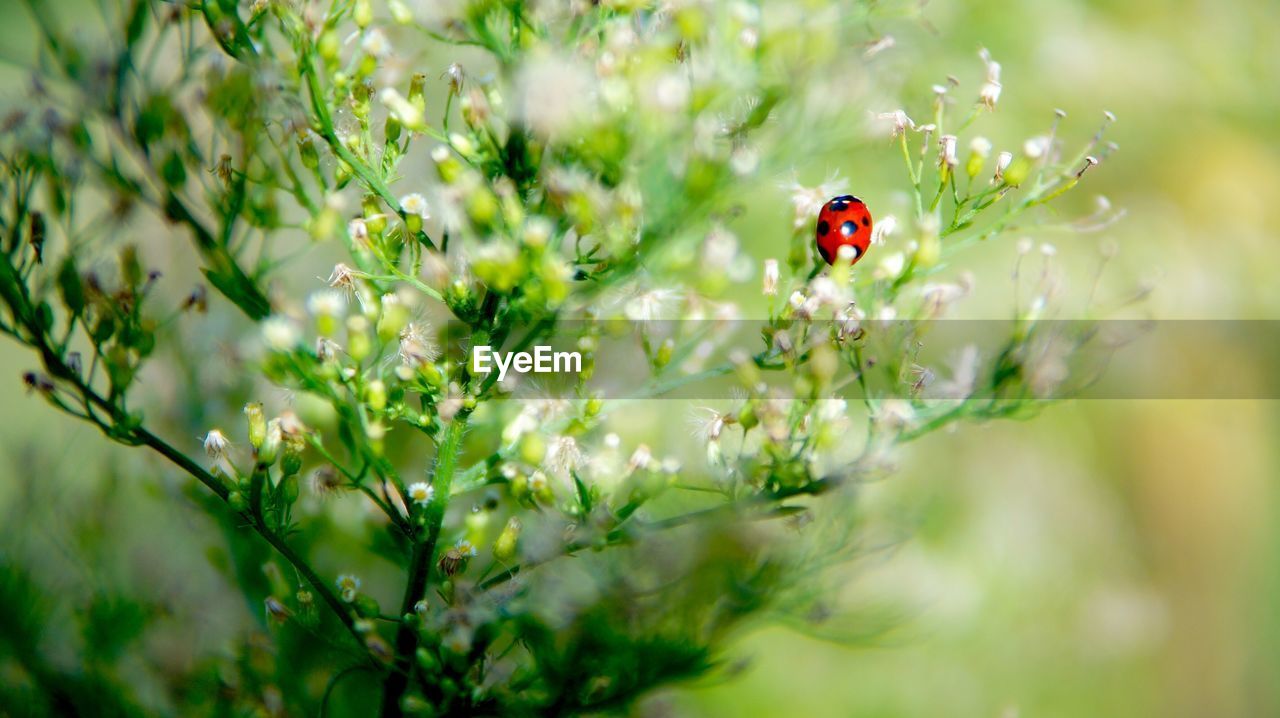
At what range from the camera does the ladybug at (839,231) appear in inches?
27.4

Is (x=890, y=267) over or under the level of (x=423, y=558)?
over

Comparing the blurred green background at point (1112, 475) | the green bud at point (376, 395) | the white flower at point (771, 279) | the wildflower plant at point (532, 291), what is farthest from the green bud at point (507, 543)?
the blurred green background at point (1112, 475)

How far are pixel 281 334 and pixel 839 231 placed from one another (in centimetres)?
40

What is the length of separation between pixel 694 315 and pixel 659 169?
0.14 m

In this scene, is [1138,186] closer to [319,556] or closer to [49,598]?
[319,556]

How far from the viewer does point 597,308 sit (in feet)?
2.08

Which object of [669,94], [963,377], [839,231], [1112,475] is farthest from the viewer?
[1112,475]

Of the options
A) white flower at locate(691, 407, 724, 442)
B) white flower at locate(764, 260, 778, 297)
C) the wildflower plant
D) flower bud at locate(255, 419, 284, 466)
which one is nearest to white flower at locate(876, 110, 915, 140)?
the wildflower plant

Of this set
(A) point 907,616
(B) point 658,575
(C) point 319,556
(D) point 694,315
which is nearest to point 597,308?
(D) point 694,315

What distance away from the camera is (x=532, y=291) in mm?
558

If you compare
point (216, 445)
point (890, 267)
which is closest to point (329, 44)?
point (216, 445)

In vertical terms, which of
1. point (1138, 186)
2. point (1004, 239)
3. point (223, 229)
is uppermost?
point (1138, 186)

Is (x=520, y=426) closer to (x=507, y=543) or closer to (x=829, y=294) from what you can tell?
(x=507, y=543)

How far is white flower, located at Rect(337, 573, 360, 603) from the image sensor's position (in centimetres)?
64
